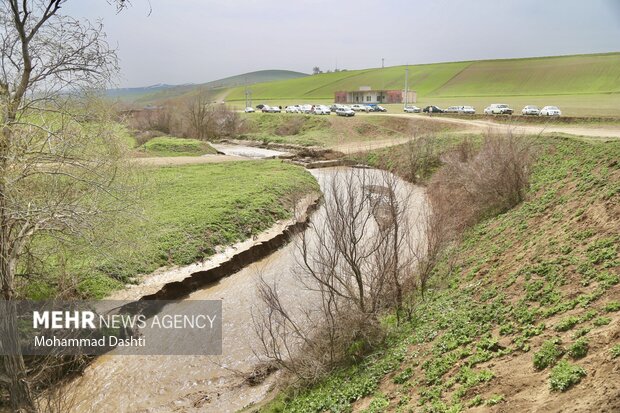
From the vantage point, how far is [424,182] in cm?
3438

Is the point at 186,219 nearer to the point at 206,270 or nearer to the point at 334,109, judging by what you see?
the point at 206,270

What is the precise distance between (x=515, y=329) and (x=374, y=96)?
99055mm

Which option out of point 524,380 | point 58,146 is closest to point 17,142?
point 58,146

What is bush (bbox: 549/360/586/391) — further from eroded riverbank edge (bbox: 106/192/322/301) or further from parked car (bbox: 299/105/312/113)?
parked car (bbox: 299/105/312/113)

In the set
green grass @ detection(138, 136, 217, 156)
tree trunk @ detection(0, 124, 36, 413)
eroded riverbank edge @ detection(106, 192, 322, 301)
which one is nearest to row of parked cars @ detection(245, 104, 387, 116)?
green grass @ detection(138, 136, 217, 156)

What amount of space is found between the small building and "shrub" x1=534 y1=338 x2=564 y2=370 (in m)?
91.7

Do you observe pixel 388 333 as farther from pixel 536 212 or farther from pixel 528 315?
pixel 536 212

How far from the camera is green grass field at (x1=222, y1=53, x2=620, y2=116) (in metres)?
85.7

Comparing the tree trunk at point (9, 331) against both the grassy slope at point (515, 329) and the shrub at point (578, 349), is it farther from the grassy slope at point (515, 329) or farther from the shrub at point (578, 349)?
the shrub at point (578, 349)

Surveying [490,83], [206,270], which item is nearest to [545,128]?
[206,270]

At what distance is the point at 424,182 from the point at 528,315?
24559 mm

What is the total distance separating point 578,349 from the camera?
781 centimetres

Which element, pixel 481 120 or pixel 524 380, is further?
pixel 481 120

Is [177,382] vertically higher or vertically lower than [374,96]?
lower
